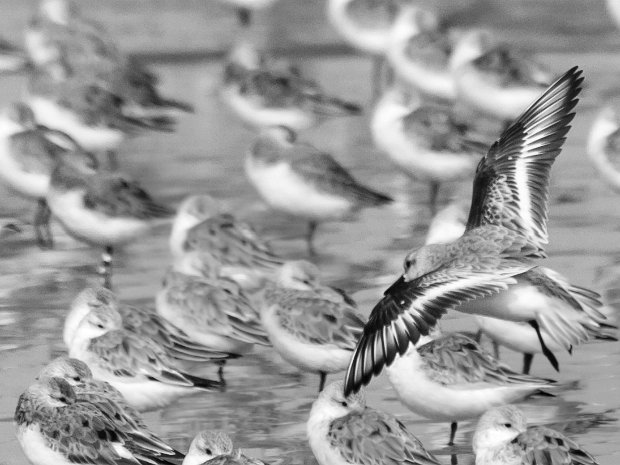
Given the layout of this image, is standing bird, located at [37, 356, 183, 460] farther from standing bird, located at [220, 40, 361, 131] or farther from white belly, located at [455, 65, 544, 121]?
white belly, located at [455, 65, 544, 121]

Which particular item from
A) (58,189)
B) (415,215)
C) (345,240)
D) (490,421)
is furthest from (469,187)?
(490,421)

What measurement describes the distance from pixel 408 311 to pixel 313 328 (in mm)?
1477

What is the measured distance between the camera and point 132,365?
27.5 ft

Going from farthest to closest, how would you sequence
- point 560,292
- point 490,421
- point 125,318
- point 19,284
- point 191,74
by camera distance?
point 191,74 → point 19,284 → point 125,318 → point 560,292 → point 490,421

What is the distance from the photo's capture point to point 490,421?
23.0 ft

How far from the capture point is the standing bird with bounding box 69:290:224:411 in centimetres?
829

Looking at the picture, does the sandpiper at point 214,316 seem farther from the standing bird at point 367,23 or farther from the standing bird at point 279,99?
the standing bird at point 367,23

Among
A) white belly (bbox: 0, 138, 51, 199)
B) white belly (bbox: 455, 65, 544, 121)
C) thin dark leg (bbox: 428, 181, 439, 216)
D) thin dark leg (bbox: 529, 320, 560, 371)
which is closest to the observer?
thin dark leg (bbox: 529, 320, 560, 371)

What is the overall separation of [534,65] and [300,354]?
712 centimetres

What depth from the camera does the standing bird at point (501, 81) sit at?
15.0 meters

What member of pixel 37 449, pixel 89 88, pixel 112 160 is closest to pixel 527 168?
pixel 37 449

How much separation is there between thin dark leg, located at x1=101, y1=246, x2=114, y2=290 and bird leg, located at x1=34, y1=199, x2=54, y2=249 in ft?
3.05

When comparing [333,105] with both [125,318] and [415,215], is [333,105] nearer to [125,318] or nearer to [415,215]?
[415,215]

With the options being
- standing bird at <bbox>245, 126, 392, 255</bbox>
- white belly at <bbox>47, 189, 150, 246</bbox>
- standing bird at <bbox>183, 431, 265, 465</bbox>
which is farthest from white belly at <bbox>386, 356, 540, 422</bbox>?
standing bird at <bbox>245, 126, 392, 255</bbox>
